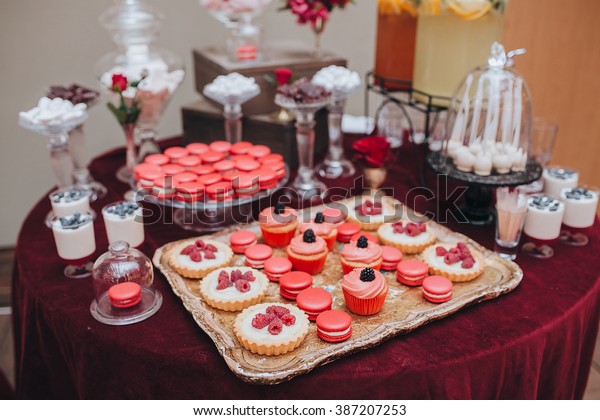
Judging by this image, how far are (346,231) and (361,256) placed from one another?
0.77 ft

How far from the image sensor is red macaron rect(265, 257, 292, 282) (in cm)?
152

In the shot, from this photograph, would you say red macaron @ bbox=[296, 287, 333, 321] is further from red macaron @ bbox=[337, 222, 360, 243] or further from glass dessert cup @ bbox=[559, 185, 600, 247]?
glass dessert cup @ bbox=[559, 185, 600, 247]

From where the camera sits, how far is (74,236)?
161 cm

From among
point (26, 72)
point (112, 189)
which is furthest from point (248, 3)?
point (26, 72)

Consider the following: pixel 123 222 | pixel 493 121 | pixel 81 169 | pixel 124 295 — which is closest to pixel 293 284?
pixel 124 295

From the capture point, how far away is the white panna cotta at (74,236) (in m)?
1.61

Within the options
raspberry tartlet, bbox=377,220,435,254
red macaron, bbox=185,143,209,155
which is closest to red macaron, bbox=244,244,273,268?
raspberry tartlet, bbox=377,220,435,254

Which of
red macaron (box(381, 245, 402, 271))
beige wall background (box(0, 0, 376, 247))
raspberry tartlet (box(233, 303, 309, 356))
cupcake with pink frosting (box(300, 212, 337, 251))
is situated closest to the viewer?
raspberry tartlet (box(233, 303, 309, 356))

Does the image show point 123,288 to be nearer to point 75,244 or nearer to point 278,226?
point 75,244

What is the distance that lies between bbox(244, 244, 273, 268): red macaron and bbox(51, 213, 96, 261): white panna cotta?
0.47 m

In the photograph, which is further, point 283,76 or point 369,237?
point 283,76

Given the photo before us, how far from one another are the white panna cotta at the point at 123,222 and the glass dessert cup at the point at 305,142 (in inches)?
25.3

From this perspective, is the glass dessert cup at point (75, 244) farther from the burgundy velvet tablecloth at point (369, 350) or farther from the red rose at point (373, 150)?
the red rose at point (373, 150)

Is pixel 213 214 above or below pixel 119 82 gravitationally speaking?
below
